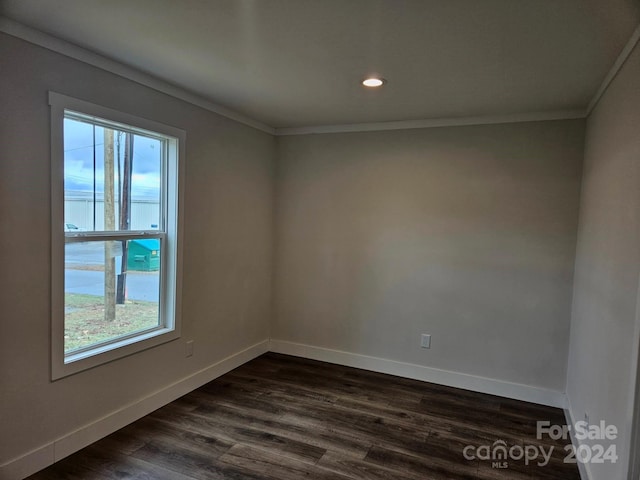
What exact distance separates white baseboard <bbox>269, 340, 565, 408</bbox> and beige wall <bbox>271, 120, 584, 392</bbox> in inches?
2.3

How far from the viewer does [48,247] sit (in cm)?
221

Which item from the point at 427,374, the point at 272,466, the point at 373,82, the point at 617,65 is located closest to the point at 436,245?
the point at 427,374

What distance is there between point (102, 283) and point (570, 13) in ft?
9.63

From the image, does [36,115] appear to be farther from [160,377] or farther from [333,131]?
[333,131]

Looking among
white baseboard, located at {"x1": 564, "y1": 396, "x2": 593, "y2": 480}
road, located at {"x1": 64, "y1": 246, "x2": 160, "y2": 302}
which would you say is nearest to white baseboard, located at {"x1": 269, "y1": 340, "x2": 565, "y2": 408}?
white baseboard, located at {"x1": 564, "y1": 396, "x2": 593, "y2": 480}

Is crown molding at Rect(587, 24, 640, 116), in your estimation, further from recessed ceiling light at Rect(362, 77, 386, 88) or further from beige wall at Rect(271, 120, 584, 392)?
recessed ceiling light at Rect(362, 77, 386, 88)

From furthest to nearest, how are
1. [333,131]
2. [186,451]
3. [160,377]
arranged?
1. [333,131]
2. [160,377]
3. [186,451]

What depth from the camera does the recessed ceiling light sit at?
8.57 feet

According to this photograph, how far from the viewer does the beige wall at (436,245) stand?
327 cm

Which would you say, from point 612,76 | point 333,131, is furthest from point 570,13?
point 333,131

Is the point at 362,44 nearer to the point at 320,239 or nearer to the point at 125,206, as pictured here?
the point at 125,206

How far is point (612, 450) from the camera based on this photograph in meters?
1.79

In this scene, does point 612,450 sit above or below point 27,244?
below

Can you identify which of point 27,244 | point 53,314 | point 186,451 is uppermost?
point 27,244
